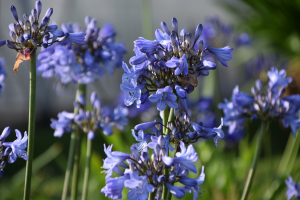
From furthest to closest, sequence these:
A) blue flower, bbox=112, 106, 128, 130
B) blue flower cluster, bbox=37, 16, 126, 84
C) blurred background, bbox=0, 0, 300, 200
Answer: blurred background, bbox=0, 0, 300, 200 → blue flower, bbox=112, 106, 128, 130 → blue flower cluster, bbox=37, 16, 126, 84

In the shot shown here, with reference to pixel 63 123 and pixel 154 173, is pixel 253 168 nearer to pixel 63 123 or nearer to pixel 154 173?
pixel 154 173

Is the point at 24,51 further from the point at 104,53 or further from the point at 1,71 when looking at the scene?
the point at 104,53

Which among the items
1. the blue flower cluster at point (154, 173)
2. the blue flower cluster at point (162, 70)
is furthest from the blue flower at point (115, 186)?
the blue flower cluster at point (162, 70)

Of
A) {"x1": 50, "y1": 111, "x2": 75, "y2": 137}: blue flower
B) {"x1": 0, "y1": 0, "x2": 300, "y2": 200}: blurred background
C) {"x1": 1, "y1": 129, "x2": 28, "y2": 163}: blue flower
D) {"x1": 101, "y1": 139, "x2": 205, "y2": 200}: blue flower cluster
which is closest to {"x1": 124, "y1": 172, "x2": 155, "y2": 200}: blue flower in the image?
{"x1": 101, "y1": 139, "x2": 205, "y2": 200}: blue flower cluster

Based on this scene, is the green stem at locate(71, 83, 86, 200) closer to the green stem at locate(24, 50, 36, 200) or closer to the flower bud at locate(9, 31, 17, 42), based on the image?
the green stem at locate(24, 50, 36, 200)

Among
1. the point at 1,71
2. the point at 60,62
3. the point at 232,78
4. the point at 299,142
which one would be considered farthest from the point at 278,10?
the point at 1,71

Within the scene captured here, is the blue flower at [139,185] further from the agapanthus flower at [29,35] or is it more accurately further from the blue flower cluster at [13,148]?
the agapanthus flower at [29,35]

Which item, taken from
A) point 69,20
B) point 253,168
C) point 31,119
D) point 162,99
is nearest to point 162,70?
point 162,99

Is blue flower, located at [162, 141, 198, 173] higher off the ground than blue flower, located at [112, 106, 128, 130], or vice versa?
blue flower, located at [112, 106, 128, 130]
